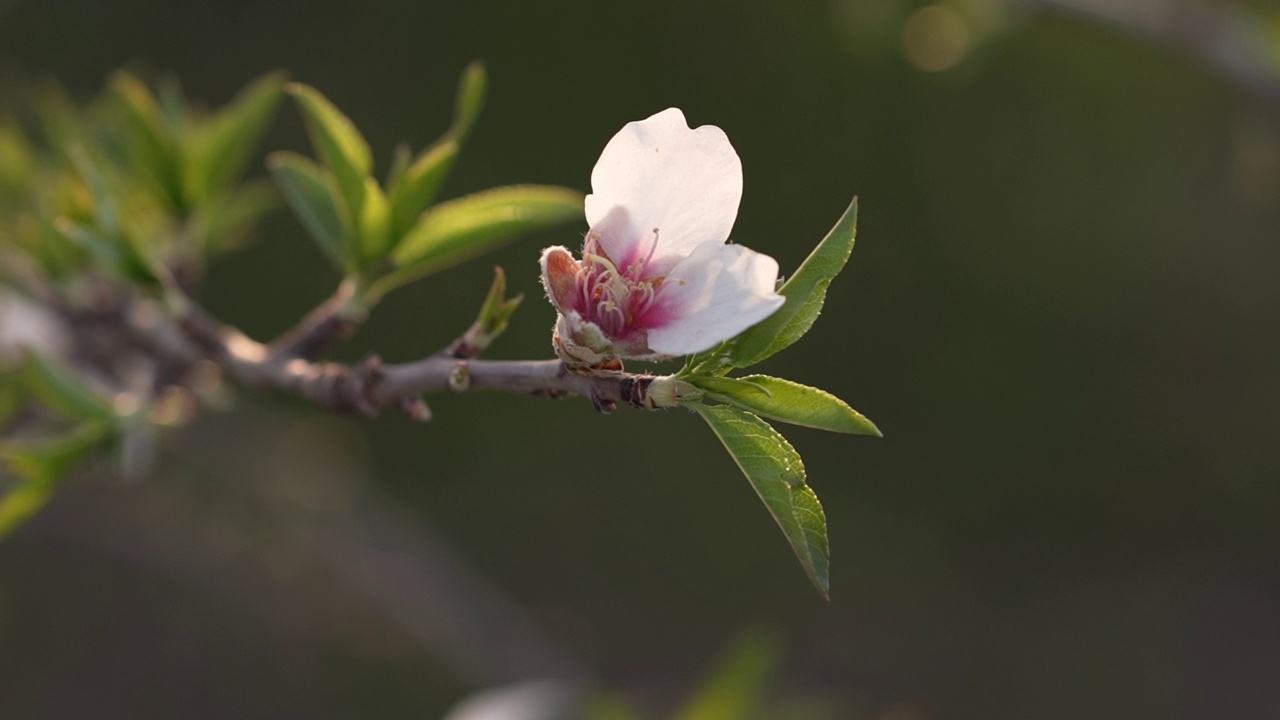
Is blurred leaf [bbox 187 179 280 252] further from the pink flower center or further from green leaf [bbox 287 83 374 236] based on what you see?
the pink flower center

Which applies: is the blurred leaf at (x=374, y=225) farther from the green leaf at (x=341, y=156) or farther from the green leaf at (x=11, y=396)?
the green leaf at (x=11, y=396)

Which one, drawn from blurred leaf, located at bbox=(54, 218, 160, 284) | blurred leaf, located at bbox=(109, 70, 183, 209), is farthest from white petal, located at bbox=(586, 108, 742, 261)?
blurred leaf, located at bbox=(109, 70, 183, 209)

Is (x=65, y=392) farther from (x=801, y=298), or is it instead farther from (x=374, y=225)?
(x=801, y=298)

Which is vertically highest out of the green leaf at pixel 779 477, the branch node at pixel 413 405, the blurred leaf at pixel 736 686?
the branch node at pixel 413 405

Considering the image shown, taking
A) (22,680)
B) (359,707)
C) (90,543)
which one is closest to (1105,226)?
(359,707)

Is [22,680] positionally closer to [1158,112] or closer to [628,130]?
[628,130]

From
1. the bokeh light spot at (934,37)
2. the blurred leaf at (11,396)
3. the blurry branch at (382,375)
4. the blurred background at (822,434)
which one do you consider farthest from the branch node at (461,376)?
the blurred background at (822,434)

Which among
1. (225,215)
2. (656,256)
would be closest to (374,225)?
(656,256)
